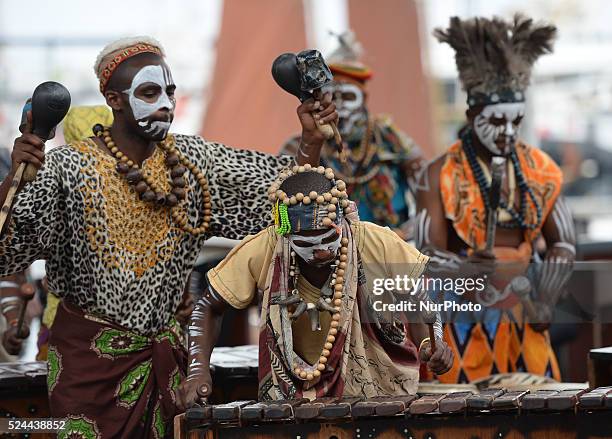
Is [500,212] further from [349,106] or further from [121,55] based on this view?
[121,55]

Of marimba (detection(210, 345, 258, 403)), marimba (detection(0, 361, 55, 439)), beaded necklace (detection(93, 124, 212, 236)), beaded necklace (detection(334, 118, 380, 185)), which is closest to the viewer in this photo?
beaded necklace (detection(93, 124, 212, 236))

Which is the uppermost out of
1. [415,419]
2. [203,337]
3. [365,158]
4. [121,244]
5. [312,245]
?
[365,158]

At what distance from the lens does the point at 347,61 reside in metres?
7.97

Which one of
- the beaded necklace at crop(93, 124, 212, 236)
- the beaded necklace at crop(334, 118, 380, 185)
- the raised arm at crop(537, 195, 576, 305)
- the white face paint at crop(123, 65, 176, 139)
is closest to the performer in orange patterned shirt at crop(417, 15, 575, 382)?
the raised arm at crop(537, 195, 576, 305)

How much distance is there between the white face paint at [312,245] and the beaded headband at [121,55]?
1086mm

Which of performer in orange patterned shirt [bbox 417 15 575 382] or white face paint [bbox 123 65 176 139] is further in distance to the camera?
performer in orange patterned shirt [bbox 417 15 575 382]

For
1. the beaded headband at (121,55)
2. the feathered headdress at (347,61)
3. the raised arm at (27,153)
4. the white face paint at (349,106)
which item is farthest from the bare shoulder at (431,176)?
the raised arm at (27,153)

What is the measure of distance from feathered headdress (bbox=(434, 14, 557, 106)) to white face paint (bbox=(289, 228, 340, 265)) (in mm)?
2081

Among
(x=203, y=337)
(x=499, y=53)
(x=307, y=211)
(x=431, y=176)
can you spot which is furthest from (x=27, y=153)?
(x=499, y=53)

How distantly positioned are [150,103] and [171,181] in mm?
296

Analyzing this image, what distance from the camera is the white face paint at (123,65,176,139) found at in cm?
544

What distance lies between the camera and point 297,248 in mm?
4852

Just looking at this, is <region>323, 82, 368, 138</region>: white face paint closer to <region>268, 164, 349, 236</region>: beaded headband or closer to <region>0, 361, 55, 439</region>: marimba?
<region>0, 361, 55, 439</region>: marimba

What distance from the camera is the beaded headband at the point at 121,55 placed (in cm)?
549
